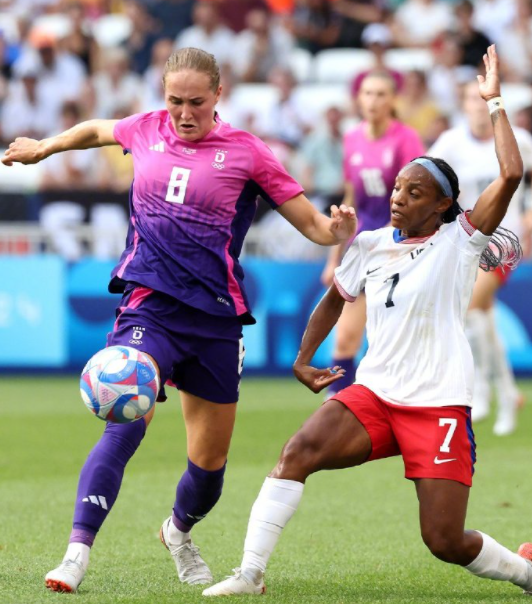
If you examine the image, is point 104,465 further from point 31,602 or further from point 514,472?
point 514,472

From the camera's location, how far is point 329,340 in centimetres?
1562

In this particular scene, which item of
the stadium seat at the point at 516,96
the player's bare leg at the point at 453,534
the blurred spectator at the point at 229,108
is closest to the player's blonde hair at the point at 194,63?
the player's bare leg at the point at 453,534

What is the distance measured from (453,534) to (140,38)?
1630cm

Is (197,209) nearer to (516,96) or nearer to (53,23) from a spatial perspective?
(516,96)

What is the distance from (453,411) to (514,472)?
13.5 ft

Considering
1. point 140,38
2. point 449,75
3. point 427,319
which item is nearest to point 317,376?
point 427,319

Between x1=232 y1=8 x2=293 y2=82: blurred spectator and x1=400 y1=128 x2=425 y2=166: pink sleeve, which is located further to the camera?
x1=232 y1=8 x2=293 y2=82: blurred spectator

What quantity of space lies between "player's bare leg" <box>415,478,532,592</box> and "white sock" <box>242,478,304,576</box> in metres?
0.53

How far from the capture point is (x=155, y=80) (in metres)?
19.5

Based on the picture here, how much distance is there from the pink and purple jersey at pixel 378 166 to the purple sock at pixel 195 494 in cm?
482

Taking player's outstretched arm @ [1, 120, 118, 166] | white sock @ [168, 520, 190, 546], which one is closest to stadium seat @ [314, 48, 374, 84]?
player's outstretched arm @ [1, 120, 118, 166]

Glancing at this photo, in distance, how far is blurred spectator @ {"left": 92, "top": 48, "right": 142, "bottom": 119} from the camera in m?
19.4

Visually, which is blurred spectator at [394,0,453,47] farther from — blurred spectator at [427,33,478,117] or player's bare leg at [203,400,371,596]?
player's bare leg at [203,400,371,596]

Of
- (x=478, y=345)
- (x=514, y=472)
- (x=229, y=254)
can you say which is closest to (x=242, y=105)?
(x=478, y=345)
